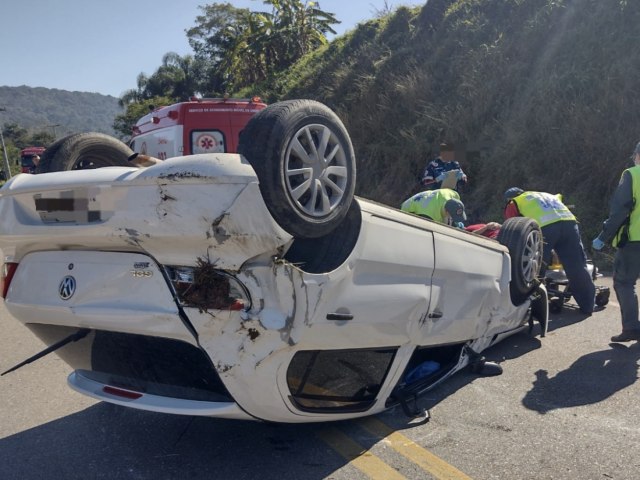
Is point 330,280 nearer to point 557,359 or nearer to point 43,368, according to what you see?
point 557,359

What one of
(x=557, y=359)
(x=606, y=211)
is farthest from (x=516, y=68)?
(x=557, y=359)

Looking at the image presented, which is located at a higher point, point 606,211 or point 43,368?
point 606,211

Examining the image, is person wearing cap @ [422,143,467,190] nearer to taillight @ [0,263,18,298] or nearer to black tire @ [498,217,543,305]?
black tire @ [498,217,543,305]

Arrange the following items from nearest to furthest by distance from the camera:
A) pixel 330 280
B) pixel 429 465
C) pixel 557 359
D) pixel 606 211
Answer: pixel 330 280, pixel 429 465, pixel 557 359, pixel 606 211

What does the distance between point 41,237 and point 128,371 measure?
0.89 meters

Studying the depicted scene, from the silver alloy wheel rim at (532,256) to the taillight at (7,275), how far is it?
3623mm

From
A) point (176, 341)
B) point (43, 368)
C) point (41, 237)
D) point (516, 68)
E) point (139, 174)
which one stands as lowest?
point (43, 368)

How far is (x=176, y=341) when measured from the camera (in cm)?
316

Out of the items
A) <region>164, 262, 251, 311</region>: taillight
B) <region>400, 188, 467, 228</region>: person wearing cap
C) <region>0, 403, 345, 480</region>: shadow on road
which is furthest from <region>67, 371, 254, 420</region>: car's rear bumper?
<region>400, 188, 467, 228</region>: person wearing cap

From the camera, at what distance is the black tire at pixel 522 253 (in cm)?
491

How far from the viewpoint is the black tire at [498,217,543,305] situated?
193 inches

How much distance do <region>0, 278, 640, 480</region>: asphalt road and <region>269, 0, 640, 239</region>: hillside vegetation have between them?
7.00 meters

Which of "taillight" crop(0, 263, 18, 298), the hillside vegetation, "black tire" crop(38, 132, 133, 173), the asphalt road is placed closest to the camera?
the asphalt road

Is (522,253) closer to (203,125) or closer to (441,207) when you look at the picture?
(441,207)
